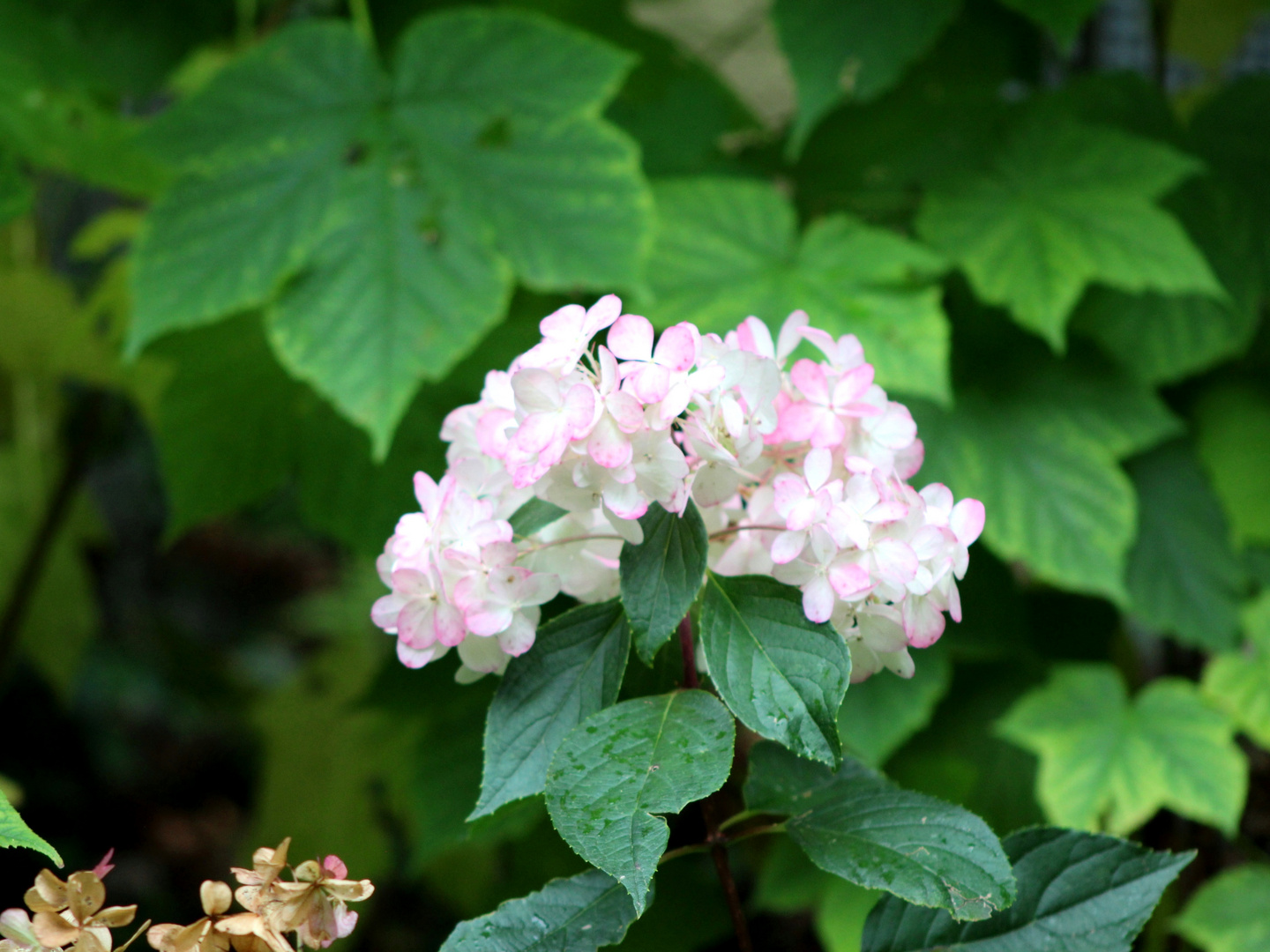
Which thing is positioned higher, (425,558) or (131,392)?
(425,558)

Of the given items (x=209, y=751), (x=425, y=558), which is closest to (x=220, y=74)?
(x=425, y=558)

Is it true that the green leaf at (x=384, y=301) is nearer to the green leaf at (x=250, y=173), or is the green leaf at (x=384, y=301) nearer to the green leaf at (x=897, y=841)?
the green leaf at (x=250, y=173)

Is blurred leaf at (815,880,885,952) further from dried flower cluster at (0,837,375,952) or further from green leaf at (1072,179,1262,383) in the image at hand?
dried flower cluster at (0,837,375,952)

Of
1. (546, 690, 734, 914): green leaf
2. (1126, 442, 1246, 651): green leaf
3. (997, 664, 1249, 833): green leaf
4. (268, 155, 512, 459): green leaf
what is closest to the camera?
(546, 690, 734, 914): green leaf

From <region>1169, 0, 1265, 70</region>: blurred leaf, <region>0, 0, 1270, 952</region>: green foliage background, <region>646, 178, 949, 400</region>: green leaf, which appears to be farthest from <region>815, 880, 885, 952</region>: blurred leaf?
<region>1169, 0, 1265, 70</region>: blurred leaf

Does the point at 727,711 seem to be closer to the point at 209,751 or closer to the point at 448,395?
the point at 448,395

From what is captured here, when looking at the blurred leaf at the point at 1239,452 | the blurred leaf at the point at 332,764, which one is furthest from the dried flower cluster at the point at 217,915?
the blurred leaf at the point at 1239,452
